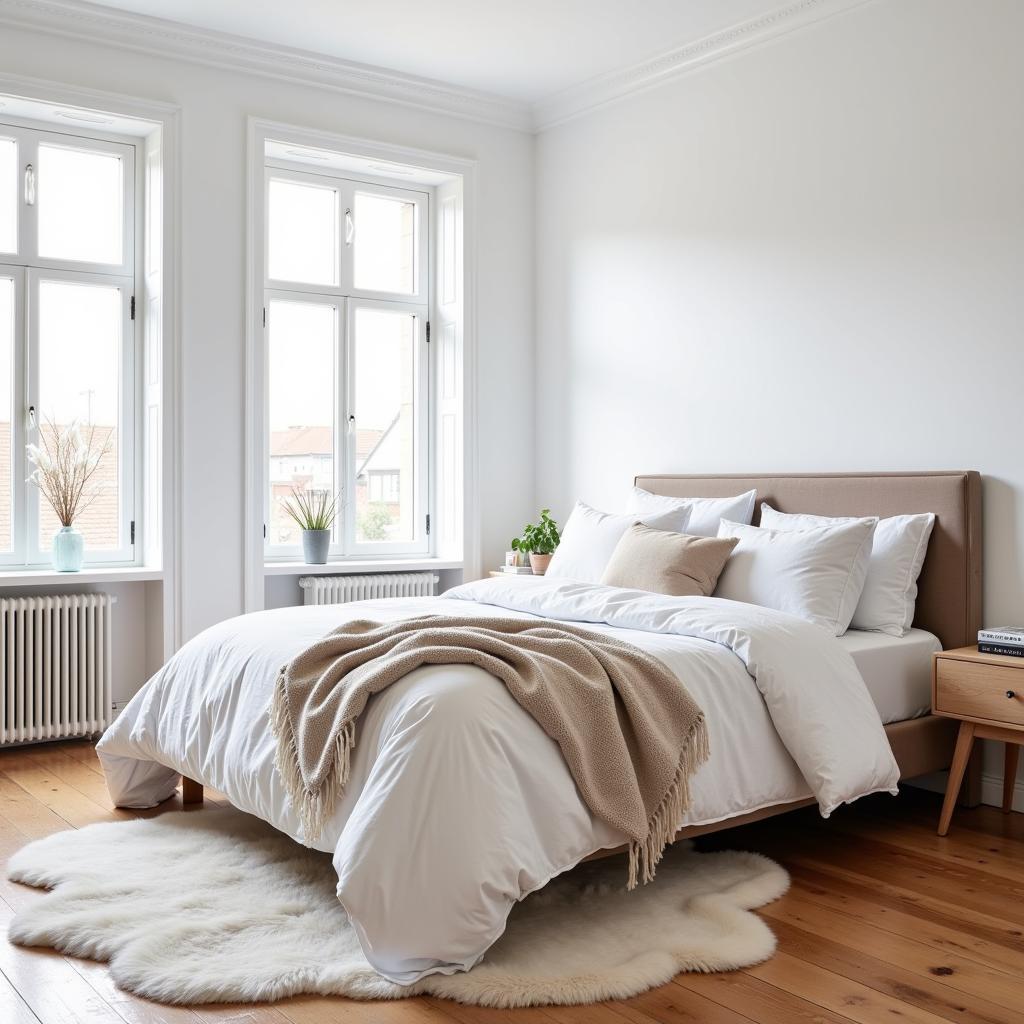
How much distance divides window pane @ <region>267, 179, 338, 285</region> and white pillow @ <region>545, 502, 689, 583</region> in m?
1.98

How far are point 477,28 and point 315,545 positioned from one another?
2421 millimetres

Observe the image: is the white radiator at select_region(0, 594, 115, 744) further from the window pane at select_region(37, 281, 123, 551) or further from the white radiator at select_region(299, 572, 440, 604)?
the white radiator at select_region(299, 572, 440, 604)

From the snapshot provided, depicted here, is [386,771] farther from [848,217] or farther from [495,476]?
[495,476]

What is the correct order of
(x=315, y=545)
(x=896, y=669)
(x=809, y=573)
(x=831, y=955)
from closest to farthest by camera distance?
(x=831, y=955), (x=896, y=669), (x=809, y=573), (x=315, y=545)

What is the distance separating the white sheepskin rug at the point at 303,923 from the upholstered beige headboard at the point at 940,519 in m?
1.23

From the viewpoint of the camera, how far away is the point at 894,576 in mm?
3898

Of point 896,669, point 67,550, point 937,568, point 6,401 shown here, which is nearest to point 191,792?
point 67,550

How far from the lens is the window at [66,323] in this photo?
4844 millimetres

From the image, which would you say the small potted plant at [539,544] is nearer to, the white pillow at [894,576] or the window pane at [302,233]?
the window pane at [302,233]

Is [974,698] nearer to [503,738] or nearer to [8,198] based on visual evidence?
[503,738]

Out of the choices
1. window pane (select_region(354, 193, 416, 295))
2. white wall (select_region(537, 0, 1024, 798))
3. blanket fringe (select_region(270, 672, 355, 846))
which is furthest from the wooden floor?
window pane (select_region(354, 193, 416, 295))

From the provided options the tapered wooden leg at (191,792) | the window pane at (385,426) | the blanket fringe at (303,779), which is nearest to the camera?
the blanket fringe at (303,779)

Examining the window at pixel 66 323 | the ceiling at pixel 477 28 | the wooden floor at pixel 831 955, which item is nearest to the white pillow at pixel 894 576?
the wooden floor at pixel 831 955

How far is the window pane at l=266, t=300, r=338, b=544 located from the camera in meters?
5.45
